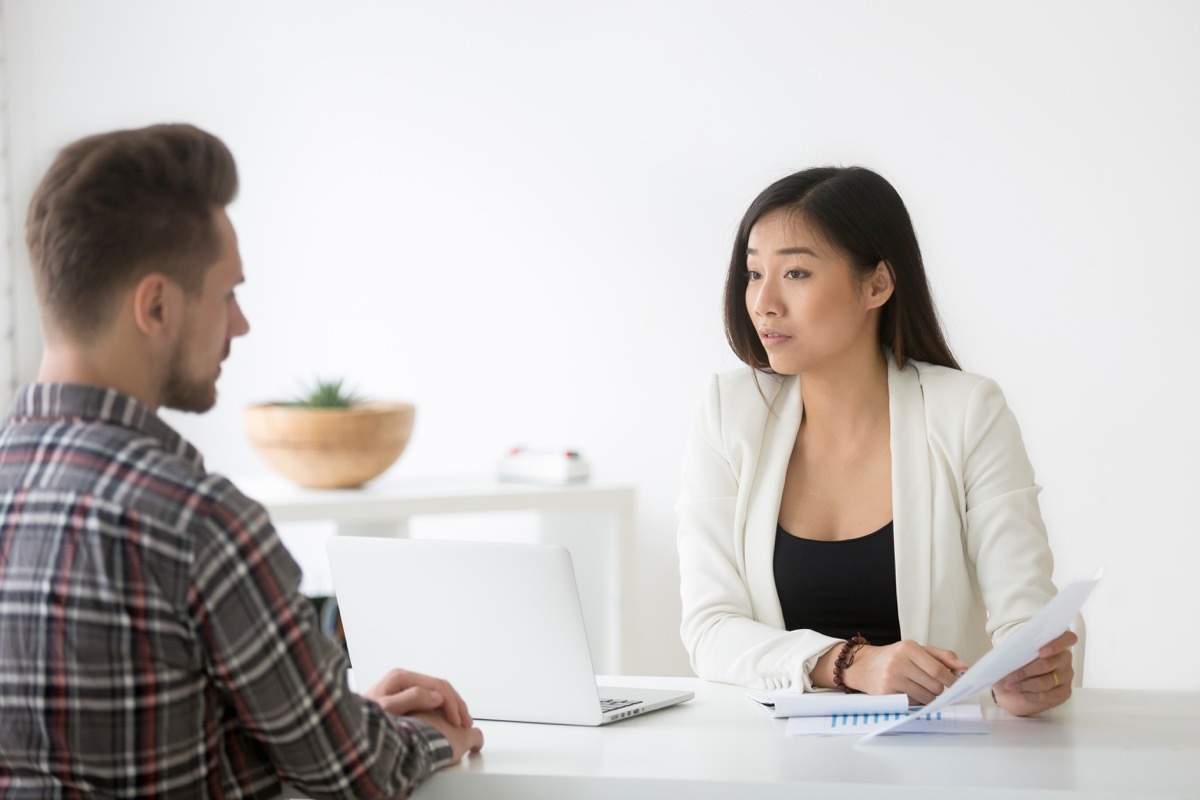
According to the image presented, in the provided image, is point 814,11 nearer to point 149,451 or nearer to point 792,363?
point 792,363

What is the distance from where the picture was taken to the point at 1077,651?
2092 millimetres

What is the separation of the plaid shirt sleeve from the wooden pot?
2.04 m

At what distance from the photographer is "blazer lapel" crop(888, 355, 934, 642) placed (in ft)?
6.78

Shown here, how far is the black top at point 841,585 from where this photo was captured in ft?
6.95

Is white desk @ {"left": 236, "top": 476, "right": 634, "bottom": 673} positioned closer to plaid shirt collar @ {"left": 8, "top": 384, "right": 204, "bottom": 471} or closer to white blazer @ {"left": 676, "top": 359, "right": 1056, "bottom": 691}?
white blazer @ {"left": 676, "top": 359, "right": 1056, "bottom": 691}

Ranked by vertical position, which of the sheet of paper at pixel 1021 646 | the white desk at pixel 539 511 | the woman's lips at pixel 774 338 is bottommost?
the white desk at pixel 539 511

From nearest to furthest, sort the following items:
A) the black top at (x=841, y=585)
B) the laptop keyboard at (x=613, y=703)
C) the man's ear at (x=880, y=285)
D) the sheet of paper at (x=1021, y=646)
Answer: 1. the sheet of paper at (x=1021, y=646)
2. the laptop keyboard at (x=613, y=703)
3. the black top at (x=841, y=585)
4. the man's ear at (x=880, y=285)

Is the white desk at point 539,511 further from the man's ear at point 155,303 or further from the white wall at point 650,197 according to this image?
the man's ear at point 155,303

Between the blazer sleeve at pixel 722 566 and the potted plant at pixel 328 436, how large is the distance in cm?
125

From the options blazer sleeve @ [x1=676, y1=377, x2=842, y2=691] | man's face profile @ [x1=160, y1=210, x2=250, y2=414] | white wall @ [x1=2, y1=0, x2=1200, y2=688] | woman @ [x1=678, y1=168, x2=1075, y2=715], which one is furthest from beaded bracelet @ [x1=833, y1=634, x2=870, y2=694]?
white wall @ [x1=2, y1=0, x2=1200, y2=688]

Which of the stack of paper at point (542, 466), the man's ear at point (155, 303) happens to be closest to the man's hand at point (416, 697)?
the man's ear at point (155, 303)

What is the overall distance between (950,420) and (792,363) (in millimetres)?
261

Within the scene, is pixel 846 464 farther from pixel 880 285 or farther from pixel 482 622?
pixel 482 622

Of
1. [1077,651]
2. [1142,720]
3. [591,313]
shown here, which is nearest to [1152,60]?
[591,313]
